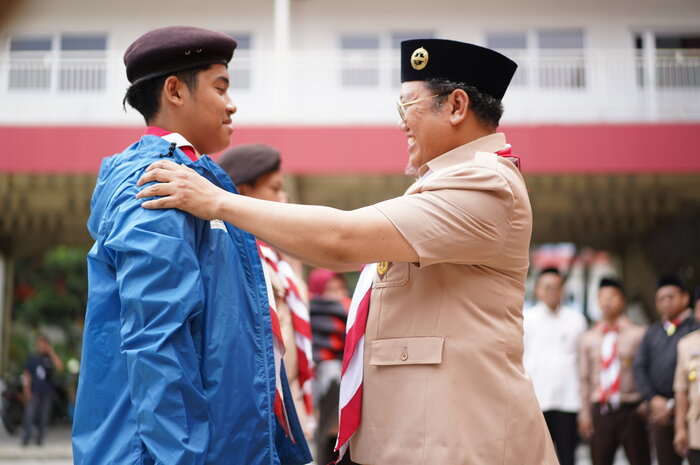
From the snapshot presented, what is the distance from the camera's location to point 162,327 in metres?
1.73

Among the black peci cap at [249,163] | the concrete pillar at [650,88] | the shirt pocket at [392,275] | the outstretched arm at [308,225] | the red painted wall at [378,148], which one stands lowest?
the shirt pocket at [392,275]

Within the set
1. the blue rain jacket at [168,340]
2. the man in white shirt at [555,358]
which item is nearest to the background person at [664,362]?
the man in white shirt at [555,358]

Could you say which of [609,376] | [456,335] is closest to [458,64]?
[456,335]

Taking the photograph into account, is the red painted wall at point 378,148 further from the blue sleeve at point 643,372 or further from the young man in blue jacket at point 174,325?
the young man in blue jacket at point 174,325

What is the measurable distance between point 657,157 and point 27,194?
10.9 meters

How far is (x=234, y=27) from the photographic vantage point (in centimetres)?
1602

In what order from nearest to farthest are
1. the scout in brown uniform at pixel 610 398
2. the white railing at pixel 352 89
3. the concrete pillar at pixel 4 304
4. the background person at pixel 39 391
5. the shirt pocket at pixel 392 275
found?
the shirt pocket at pixel 392 275, the scout in brown uniform at pixel 610 398, the background person at pixel 39 391, the white railing at pixel 352 89, the concrete pillar at pixel 4 304

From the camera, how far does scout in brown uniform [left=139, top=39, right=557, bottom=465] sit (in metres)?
1.92

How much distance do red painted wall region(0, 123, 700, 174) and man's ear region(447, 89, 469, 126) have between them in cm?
982

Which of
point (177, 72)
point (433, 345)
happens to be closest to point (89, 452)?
point (433, 345)

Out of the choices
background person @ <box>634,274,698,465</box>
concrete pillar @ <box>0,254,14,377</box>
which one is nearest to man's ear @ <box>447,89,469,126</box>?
background person @ <box>634,274,698,465</box>

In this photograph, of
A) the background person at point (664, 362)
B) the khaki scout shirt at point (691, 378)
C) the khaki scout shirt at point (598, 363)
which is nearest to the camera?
the khaki scout shirt at point (691, 378)

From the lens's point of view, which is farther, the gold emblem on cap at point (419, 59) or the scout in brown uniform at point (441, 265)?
the gold emblem on cap at point (419, 59)

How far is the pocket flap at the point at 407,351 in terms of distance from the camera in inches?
79.0
